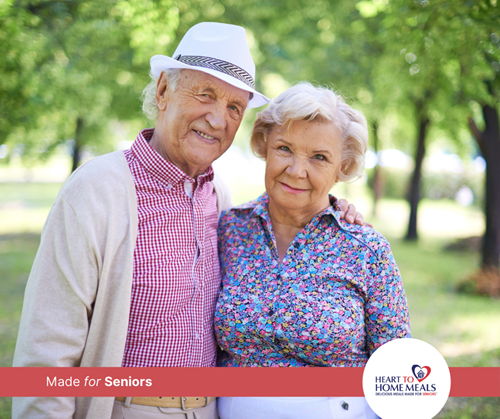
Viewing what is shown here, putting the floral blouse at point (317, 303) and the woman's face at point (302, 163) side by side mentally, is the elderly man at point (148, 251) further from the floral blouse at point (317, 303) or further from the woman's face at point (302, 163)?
the woman's face at point (302, 163)

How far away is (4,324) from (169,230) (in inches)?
235

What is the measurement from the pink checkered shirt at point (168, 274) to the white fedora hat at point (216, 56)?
0.47m

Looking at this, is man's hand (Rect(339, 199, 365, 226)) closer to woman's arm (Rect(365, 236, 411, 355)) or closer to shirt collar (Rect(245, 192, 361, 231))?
shirt collar (Rect(245, 192, 361, 231))

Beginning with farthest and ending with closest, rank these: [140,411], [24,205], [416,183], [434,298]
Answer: [24,205]
[416,183]
[434,298]
[140,411]

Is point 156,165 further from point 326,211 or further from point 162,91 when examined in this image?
point 326,211

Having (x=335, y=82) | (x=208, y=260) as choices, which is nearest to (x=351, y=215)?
(x=208, y=260)

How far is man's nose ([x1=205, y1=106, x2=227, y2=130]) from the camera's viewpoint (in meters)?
2.27

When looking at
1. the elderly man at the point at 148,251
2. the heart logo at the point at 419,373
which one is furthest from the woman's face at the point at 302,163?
the heart logo at the point at 419,373

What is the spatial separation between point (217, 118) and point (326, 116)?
0.63m

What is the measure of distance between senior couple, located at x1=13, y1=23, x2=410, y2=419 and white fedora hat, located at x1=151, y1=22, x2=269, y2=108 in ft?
0.03

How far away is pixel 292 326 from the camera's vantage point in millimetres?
2158

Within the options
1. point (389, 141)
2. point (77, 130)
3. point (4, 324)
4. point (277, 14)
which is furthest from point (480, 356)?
point (389, 141)

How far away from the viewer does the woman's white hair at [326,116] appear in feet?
7.64

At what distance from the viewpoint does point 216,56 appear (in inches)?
90.3
